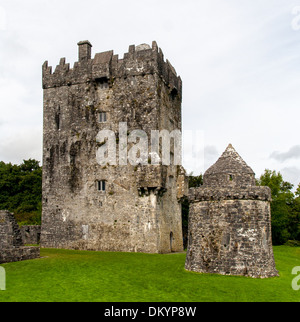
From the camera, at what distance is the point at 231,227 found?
17969 mm

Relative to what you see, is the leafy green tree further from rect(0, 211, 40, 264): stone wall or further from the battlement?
rect(0, 211, 40, 264): stone wall

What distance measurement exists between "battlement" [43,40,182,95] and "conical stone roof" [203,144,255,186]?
13537 millimetres

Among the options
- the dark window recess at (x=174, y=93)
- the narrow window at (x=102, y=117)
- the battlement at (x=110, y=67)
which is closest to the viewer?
the battlement at (x=110, y=67)

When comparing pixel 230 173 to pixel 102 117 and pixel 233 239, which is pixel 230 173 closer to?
pixel 233 239

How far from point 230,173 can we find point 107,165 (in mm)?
14173

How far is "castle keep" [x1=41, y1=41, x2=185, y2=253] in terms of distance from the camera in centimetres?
2988

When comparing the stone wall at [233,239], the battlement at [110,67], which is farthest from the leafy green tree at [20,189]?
the stone wall at [233,239]

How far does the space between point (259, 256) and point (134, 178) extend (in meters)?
14.3

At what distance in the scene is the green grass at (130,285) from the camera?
45.5 feet

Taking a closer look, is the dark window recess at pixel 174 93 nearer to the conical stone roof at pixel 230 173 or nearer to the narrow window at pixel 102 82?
the narrow window at pixel 102 82

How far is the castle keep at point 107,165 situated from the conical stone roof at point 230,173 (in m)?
9.71

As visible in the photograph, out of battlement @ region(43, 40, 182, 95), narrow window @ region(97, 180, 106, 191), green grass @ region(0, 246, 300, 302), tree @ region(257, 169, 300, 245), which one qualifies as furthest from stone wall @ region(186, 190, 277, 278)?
tree @ region(257, 169, 300, 245)

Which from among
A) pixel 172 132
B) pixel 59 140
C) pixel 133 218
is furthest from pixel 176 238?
pixel 59 140

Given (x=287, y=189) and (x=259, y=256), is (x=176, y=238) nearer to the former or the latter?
(x=259, y=256)
